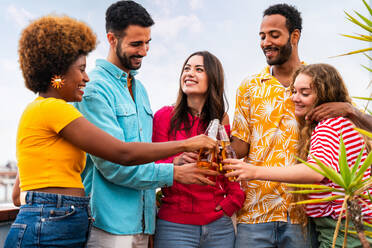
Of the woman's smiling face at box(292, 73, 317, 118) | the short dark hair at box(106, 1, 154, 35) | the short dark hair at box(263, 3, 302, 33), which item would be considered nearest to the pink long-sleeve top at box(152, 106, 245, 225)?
the woman's smiling face at box(292, 73, 317, 118)

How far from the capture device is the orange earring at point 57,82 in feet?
4.35

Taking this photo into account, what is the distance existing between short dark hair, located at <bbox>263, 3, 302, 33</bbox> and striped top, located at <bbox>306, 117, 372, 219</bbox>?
84 cm

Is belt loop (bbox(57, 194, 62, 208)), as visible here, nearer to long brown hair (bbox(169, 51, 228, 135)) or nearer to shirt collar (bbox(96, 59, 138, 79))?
shirt collar (bbox(96, 59, 138, 79))

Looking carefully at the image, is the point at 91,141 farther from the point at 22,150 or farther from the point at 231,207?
the point at 231,207

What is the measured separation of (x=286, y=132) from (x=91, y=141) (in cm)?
109

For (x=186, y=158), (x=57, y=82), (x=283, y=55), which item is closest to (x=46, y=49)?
(x=57, y=82)

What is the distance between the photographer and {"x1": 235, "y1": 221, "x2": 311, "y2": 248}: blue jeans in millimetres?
1809

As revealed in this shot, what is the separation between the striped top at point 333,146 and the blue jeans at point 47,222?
0.94 metres

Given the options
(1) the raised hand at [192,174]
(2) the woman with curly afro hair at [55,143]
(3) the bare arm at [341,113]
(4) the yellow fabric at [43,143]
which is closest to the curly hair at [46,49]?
(2) the woman with curly afro hair at [55,143]

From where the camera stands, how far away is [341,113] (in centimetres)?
158

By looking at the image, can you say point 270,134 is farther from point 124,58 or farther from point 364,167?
point 364,167

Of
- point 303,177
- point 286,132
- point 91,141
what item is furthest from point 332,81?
point 91,141

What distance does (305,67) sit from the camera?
5.83 feet

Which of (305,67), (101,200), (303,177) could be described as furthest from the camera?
(305,67)
